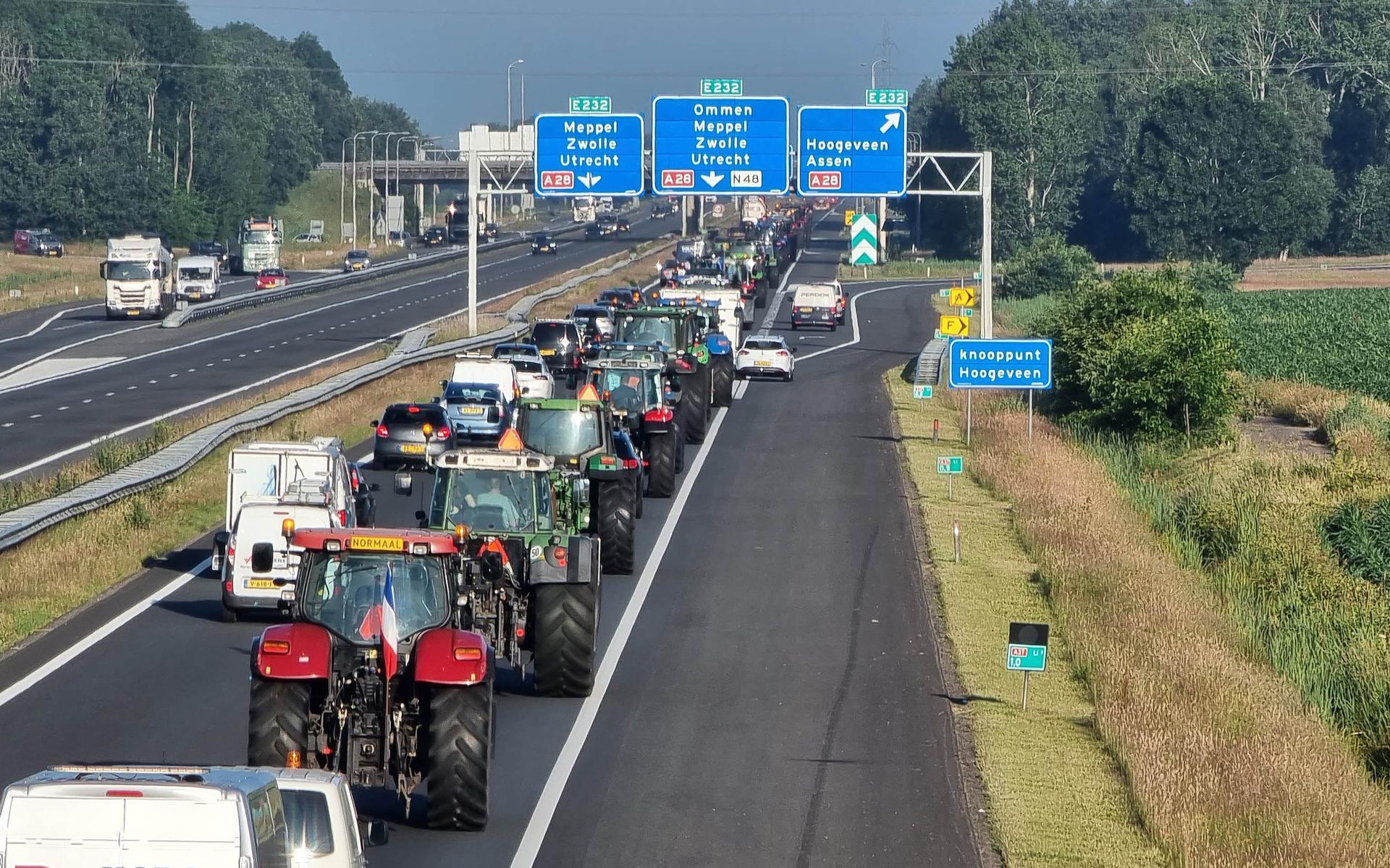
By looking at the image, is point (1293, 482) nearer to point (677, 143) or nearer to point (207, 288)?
point (677, 143)

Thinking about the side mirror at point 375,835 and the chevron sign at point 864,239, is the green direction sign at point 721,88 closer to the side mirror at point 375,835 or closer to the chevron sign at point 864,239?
the chevron sign at point 864,239

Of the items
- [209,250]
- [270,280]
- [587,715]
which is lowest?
[587,715]

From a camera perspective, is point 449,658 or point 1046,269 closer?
point 449,658

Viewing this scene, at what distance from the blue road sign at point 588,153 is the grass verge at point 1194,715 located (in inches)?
982

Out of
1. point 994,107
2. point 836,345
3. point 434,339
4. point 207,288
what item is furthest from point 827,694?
point 994,107

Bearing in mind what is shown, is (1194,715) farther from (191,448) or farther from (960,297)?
(960,297)

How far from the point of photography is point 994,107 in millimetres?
126625

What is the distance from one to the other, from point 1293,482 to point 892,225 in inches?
5508

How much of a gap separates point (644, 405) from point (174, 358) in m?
34.1

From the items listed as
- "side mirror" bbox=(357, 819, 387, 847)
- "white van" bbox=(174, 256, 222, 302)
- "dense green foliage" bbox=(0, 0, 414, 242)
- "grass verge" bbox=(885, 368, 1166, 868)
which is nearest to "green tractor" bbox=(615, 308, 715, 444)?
"grass verge" bbox=(885, 368, 1166, 868)

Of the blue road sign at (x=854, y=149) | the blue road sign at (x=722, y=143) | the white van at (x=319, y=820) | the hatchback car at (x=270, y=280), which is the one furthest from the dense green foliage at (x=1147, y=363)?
the hatchback car at (x=270, y=280)

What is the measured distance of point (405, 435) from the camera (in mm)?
35031

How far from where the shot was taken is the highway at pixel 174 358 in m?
43.6

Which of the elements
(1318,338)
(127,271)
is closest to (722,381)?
(1318,338)
